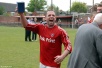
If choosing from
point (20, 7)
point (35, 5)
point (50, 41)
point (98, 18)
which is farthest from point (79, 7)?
point (98, 18)

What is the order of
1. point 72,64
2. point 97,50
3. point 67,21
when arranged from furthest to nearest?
Answer: point 67,21, point 72,64, point 97,50

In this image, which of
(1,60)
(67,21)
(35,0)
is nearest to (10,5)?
(35,0)

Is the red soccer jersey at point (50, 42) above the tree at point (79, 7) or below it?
below

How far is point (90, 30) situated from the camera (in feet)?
18.0

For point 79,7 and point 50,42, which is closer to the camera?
point 50,42

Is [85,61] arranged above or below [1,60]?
above

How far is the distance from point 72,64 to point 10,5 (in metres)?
152

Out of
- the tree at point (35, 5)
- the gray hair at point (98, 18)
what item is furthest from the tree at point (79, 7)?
the gray hair at point (98, 18)

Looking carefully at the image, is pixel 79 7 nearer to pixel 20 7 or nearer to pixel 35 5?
pixel 35 5

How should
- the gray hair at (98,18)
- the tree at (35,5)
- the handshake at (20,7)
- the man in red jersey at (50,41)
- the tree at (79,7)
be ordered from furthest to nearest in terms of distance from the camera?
the tree at (35,5), the tree at (79,7), the man in red jersey at (50,41), the handshake at (20,7), the gray hair at (98,18)

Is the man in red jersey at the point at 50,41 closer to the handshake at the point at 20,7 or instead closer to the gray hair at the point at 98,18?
the handshake at the point at 20,7

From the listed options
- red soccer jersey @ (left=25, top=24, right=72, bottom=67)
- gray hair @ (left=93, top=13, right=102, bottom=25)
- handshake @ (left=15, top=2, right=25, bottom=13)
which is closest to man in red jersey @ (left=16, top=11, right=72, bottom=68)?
red soccer jersey @ (left=25, top=24, right=72, bottom=67)

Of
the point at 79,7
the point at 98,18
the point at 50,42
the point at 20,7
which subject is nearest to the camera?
the point at 98,18

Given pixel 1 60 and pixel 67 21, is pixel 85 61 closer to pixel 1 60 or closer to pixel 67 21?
pixel 1 60
